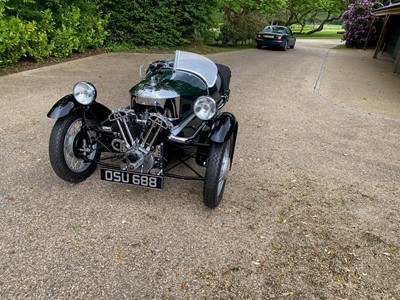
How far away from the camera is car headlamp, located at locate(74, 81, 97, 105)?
2.99 meters

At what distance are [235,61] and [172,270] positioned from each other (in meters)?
11.0

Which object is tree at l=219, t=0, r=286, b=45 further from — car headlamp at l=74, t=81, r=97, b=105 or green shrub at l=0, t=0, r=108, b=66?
car headlamp at l=74, t=81, r=97, b=105

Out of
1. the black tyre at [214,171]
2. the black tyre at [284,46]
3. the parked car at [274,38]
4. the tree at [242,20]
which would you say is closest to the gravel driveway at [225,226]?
the black tyre at [214,171]

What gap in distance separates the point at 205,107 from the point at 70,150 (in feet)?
4.95

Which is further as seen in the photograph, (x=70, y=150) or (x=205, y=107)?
(x=70, y=150)

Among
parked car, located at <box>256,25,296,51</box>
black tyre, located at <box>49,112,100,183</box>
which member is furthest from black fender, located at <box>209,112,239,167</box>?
parked car, located at <box>256,25,296,51</box>

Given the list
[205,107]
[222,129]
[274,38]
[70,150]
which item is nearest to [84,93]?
[70,150]

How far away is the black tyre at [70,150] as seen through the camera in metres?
2.90

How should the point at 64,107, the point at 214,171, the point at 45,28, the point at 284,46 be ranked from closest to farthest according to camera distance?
the point at 214,171, the point at 64,107, the point at 45,28, the point at 284,46

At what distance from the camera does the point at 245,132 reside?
5152 mm

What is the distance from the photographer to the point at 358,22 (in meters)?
19.5

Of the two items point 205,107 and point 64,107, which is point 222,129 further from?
point 64,107

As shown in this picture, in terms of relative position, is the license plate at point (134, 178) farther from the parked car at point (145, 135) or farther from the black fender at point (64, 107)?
the black fender at point (64, 107)

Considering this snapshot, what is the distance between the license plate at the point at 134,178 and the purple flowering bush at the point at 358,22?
2130 centimetres
